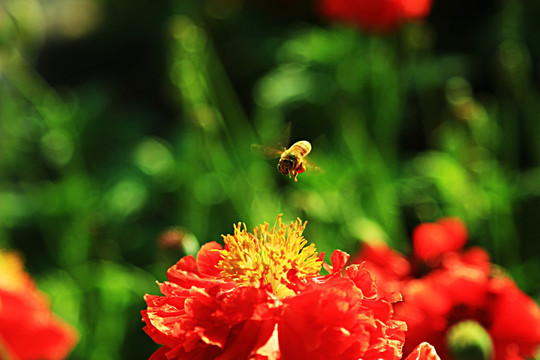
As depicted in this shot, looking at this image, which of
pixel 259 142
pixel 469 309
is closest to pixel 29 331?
pixel 469 309

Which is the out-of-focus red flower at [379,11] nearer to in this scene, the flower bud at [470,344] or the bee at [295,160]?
the bee at [295,160]

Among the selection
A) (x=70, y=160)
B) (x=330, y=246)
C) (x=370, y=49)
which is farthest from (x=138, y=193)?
(x=330, y=246)

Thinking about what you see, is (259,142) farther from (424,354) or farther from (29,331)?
(424,354)

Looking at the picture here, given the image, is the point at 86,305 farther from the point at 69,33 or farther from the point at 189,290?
the point at 69,33

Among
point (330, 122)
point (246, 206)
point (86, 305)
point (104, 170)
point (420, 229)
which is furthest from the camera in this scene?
point (104, 170)

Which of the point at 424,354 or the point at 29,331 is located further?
the point at 29,331

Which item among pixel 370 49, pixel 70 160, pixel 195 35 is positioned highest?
pixel 195 35
